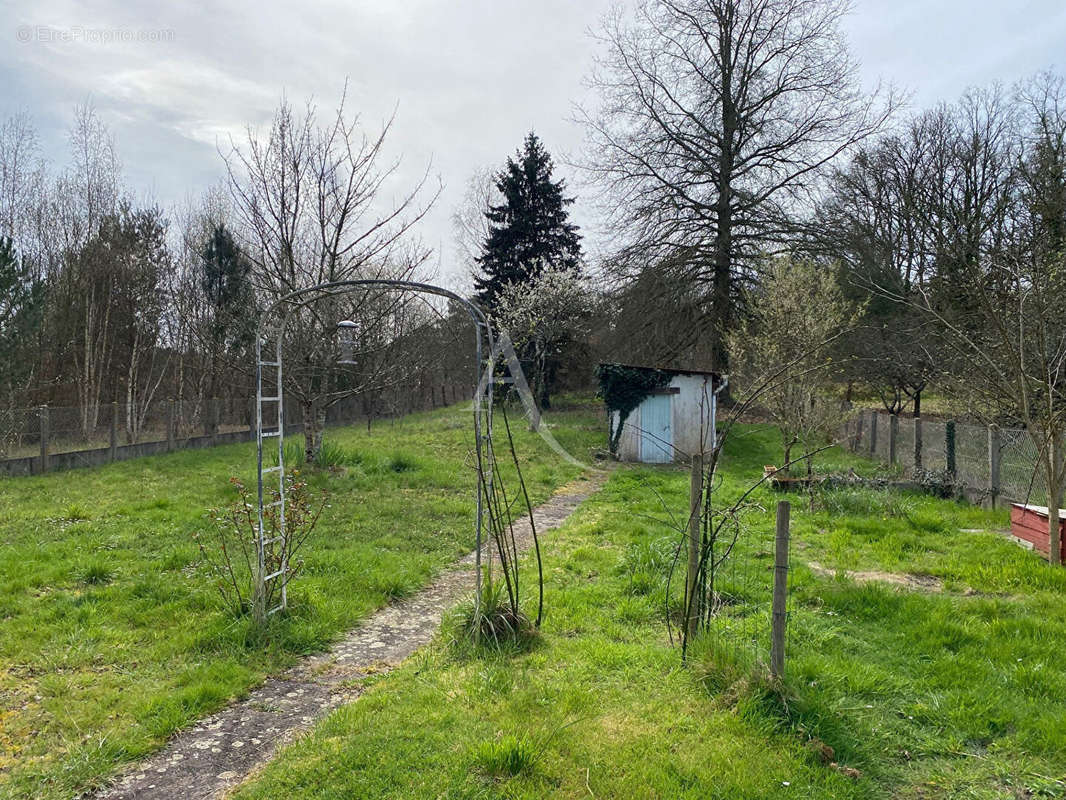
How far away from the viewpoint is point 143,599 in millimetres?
5109

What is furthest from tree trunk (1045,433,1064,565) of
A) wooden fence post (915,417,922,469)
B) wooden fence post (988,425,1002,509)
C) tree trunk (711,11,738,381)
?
tree trunk (711,11,738,381)

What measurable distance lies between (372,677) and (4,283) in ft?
46.3

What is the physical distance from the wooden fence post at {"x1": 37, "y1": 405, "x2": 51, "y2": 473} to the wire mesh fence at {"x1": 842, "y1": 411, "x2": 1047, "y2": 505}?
14.1 meters

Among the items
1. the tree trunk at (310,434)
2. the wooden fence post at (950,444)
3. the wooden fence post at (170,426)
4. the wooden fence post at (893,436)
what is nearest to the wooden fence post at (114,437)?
the wooden fence post at (170,426)

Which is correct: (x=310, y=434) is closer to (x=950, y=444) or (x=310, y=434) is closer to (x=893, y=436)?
(x=950, y=444)

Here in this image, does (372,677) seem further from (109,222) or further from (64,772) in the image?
(109,222)

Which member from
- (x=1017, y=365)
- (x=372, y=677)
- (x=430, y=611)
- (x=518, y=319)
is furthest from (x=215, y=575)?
(x=518, y=319)

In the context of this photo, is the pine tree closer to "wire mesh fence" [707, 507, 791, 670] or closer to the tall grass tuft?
the tall grass tuft

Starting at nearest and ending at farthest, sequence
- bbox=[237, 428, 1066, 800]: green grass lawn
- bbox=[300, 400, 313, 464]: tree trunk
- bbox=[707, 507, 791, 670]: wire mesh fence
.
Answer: bbox=[237, 428, 1066, 800]: green grass lawn, bbox=[707, 507, 791, 670]: wire mesh fence, bbox=[300, 400, 313, 464]: tree trunk

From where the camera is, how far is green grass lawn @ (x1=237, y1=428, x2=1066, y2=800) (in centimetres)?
276

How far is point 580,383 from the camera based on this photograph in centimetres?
2655

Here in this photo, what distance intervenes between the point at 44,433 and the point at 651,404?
42.8ft

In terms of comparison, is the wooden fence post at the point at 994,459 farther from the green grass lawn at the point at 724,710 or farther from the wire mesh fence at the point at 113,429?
the wire mesh fence at the point at 113,429

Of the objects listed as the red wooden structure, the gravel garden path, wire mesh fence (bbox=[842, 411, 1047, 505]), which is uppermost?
wire mesh fence (bbox=[842, 411, 1047, 505])
